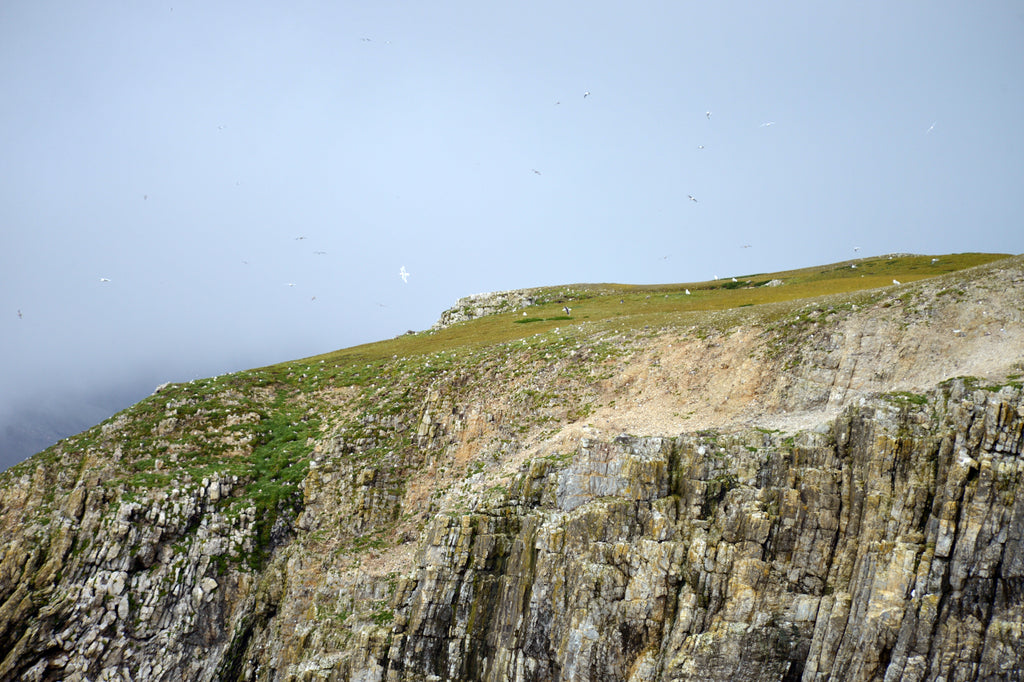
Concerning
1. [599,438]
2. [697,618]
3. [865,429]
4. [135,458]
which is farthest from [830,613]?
[135,458]

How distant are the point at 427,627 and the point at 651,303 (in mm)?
65204

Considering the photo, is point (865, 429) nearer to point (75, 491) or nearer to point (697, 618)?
point (697, 618)

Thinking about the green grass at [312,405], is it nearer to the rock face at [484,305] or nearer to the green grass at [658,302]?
the green grass at [658,302]

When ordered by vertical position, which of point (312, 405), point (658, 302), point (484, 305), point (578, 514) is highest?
point (484, 305)

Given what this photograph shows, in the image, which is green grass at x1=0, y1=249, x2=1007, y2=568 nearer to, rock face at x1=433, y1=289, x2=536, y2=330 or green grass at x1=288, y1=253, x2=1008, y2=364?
green grass at x1=288, y1=253, x2=1008, y2=364

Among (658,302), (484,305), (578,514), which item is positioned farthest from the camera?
(484,305)

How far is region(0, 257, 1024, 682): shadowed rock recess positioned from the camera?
2417cm

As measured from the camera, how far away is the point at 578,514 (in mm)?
33031

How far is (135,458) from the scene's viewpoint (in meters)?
50.5

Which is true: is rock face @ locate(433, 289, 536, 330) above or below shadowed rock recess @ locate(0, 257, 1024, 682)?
above

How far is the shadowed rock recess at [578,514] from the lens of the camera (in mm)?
24172

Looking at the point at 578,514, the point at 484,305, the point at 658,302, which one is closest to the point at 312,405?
the point at 578,514

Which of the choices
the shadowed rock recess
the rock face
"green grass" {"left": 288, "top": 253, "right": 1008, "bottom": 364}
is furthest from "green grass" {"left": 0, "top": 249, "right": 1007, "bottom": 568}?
the rock face

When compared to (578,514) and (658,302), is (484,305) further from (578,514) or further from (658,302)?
(578,514)
